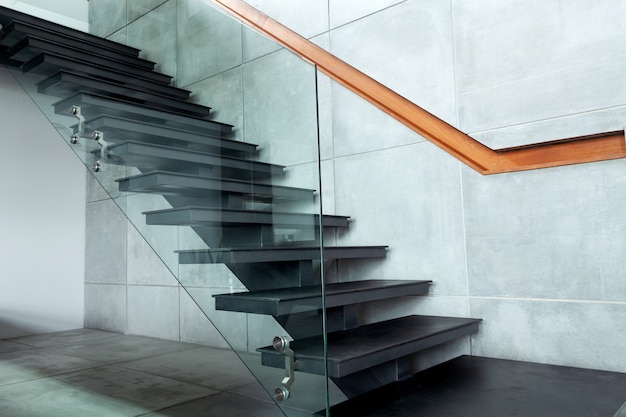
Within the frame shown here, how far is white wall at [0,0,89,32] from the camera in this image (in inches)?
97.8

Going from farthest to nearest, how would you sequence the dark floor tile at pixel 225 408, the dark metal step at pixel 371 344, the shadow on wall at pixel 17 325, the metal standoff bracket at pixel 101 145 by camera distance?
the shadow on wall at pixel 17 325
the dark floor tile at pixel 225 408
the metal standoff bracket at pixel 101 145
the dark metal step at pixel 371 344

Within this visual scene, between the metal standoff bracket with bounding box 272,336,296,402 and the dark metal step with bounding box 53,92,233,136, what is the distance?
0.73 m

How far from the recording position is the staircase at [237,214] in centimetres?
154

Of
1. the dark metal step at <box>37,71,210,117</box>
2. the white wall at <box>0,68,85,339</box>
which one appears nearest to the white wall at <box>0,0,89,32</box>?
the dark metal step at <box>37,71,210,117</box>

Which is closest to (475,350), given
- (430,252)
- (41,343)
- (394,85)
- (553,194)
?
(430,252)

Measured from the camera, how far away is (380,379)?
1.95m

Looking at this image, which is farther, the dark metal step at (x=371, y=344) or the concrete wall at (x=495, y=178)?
the concrete wall at (x=495, y=178)

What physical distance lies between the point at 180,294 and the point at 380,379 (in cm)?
271

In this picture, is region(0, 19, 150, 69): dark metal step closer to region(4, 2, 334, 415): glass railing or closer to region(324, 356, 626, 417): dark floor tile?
region(4, 2, 334, 415): glass railing

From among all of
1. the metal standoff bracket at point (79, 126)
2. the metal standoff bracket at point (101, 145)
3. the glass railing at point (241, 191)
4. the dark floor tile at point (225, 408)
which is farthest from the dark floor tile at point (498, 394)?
the metal standoff bracket at point (79, 126)

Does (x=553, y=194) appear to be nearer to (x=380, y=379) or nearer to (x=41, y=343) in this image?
(x=380, y=379)

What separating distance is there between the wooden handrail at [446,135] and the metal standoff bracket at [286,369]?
128 centimetres

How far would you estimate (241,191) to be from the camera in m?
1.68

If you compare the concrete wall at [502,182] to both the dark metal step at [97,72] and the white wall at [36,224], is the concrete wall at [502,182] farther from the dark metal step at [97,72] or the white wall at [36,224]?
the white wall at [36,224]
